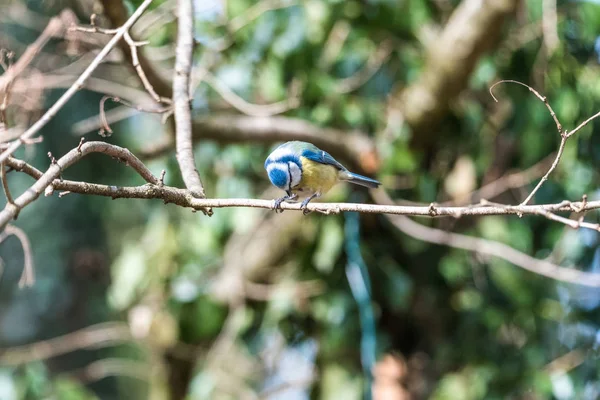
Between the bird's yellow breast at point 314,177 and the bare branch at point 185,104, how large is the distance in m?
0.37

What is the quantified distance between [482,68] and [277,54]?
886 millimetres

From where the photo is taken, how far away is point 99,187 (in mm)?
1120

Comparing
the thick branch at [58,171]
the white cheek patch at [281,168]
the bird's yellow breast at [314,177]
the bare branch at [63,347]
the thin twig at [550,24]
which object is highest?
the thin twig at [550,24]

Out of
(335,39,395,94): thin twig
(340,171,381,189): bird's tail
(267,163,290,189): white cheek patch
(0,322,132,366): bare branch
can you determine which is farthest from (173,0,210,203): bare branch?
(0,322,132,366): bare branch

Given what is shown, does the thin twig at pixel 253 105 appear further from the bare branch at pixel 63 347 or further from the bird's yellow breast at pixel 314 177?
the bare branch at pixel 63 347

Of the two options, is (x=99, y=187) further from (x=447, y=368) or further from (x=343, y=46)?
(x=447, y=368)

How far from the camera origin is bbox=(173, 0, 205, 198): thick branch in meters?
1.41

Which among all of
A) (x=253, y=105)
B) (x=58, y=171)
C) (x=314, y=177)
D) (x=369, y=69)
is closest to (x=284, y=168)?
(x=314, y=177)

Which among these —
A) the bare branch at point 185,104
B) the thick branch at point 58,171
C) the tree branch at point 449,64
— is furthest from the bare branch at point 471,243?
the thick branch at point 58,171

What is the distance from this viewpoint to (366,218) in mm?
3189

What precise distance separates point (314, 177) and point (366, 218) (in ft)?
4.44

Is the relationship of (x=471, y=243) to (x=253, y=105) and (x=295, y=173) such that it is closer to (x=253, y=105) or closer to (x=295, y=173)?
(x=253, y=105)

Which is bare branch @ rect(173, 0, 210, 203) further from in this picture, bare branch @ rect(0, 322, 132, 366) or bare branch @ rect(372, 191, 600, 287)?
bare branch @ rect(0, 322, 132, 366)

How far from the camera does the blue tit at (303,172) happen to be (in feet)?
5.85
